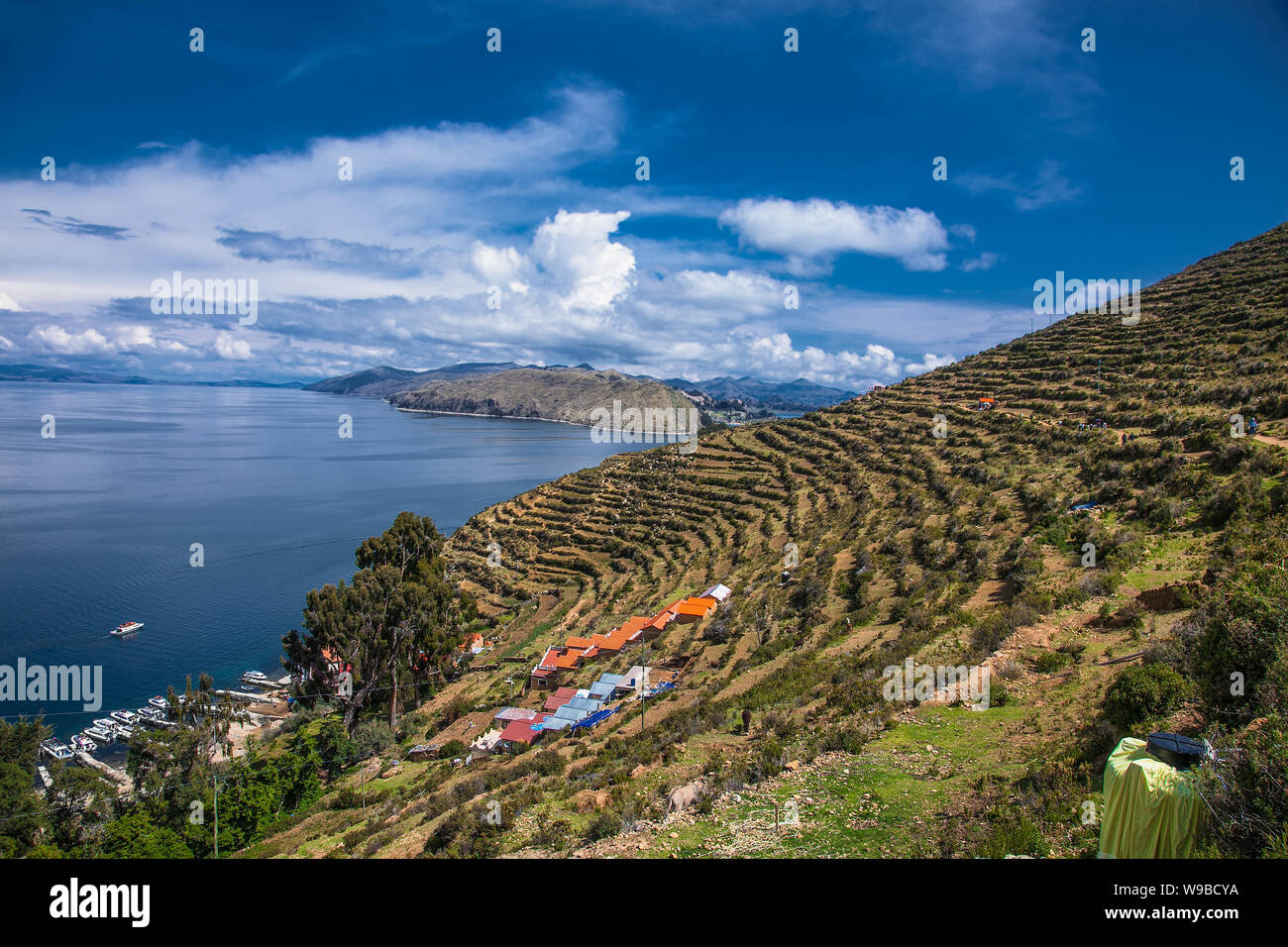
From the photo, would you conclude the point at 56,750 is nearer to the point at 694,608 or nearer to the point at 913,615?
the point at 694,608

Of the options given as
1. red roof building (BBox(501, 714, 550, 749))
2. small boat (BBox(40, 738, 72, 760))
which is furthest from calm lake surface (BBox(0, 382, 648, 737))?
red roof building (BBox(501, 714, 550, 749))

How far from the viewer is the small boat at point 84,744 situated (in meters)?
26.4

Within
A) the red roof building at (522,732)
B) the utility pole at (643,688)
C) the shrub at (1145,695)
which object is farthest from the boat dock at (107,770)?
the shrub at (1145,695)

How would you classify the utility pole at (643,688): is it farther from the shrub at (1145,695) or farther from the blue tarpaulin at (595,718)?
the shrub at (1145,695)

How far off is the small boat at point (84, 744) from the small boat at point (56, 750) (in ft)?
0.89

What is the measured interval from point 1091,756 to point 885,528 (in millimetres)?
15846

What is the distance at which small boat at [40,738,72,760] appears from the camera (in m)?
25.3

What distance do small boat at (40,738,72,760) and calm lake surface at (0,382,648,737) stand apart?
199 centimetres

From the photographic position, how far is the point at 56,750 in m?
26.2

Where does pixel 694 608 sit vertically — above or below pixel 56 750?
above

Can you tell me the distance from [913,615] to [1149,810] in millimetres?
9842

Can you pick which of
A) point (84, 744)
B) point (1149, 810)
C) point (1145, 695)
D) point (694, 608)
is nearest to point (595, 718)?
point (694, 608)
